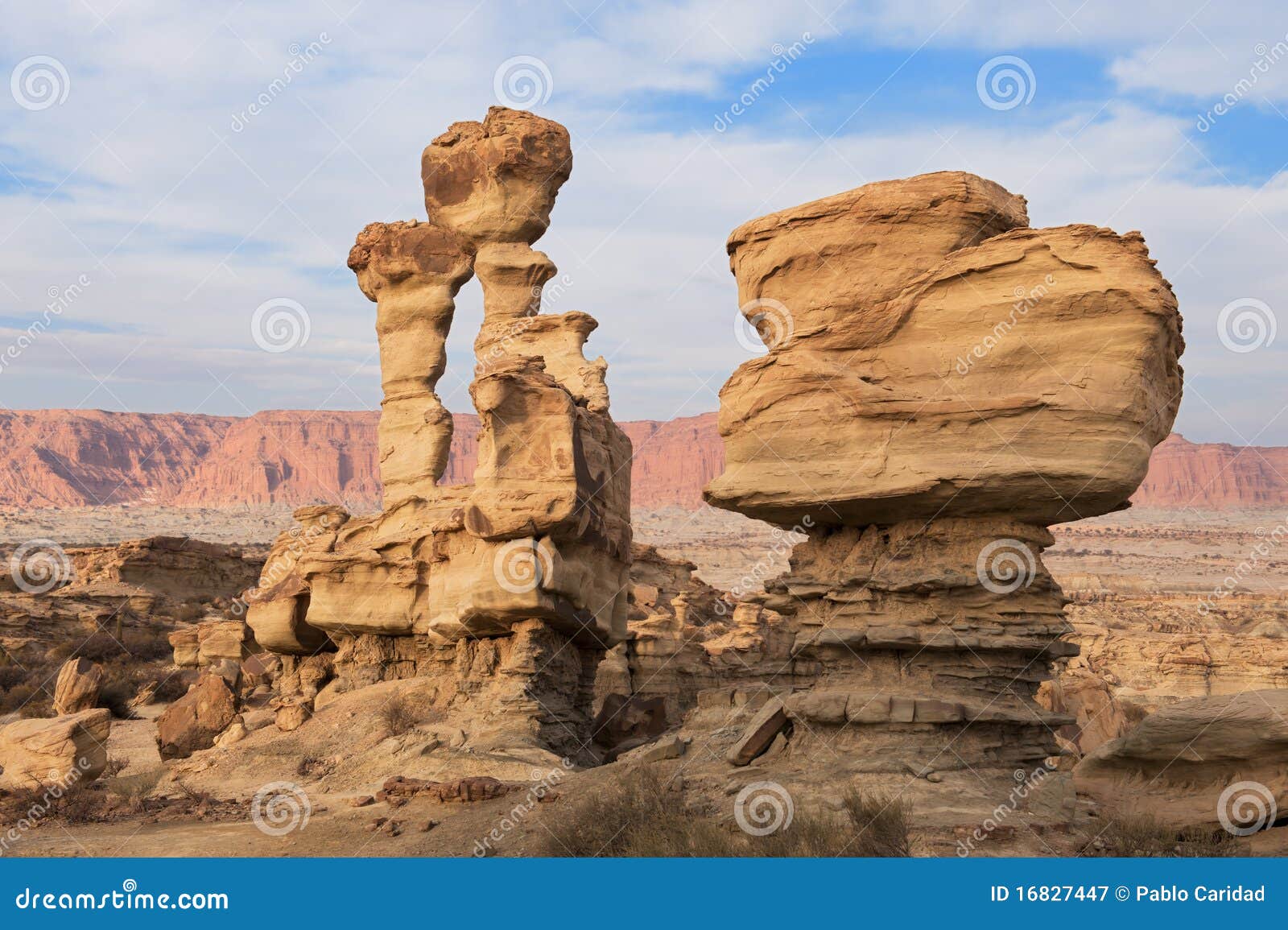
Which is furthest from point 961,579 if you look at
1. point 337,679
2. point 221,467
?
point 221,467

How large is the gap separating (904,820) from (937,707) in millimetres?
1785

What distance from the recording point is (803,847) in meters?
8.05

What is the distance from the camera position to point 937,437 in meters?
10.7

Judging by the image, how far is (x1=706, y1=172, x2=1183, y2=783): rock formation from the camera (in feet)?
33.4

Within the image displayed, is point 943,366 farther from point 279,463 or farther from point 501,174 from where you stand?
point 279,463

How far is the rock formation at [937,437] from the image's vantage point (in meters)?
10.2

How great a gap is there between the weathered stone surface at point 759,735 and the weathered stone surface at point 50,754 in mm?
8658
